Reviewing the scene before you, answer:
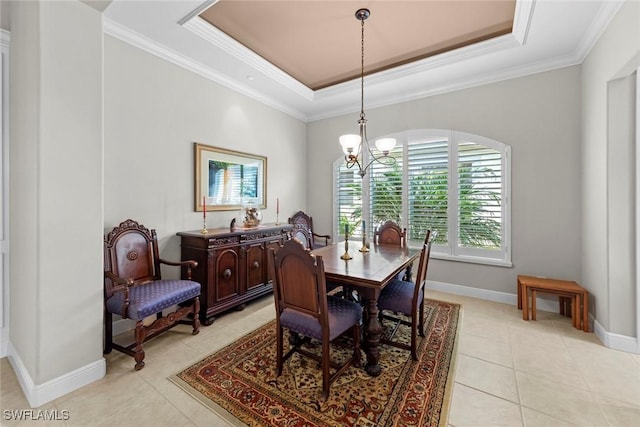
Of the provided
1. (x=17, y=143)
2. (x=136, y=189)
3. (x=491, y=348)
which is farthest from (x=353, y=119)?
(x=17, y=143)

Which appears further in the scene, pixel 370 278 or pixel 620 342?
pixel 620 342

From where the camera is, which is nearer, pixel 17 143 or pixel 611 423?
pixel 611 423

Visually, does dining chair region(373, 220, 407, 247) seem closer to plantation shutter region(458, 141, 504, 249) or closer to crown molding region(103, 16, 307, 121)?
plantation shutter region(458, 141, 504, 249)

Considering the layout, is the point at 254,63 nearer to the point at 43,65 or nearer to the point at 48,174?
the point at 43,65

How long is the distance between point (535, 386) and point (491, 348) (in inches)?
19.7

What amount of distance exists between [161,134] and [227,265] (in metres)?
1.61

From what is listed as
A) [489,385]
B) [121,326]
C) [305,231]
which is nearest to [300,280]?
[489,385]

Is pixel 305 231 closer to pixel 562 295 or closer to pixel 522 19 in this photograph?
pixel 562 295

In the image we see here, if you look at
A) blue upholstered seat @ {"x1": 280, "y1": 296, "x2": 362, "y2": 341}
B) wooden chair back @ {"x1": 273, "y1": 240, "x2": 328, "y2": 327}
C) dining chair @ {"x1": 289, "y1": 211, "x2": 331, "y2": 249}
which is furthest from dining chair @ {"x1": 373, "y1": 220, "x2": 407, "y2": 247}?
wooden chair back @ {"x1": 273, "y1": 240, "x2": 328, "y2": 327}

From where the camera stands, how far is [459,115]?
149 inches

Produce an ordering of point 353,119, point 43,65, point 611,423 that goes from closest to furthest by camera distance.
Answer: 1. point 611,423
2. point 43,65
3. point 353,119

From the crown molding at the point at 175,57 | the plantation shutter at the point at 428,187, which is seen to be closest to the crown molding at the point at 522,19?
the plantation shutter at the point at 428,187

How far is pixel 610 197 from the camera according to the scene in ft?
8.04

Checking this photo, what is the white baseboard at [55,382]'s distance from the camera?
1761mm
